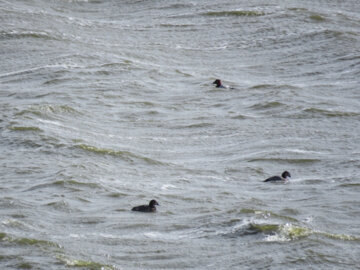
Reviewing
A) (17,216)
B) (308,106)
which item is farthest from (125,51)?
(17,216)

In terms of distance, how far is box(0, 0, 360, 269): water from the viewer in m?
13.8

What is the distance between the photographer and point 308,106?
84.1 ft

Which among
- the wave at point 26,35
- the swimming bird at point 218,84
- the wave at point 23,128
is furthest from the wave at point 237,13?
the wave at point 23,128

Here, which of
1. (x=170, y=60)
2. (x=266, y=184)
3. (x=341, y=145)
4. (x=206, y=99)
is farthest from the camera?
(x=170, y=60)

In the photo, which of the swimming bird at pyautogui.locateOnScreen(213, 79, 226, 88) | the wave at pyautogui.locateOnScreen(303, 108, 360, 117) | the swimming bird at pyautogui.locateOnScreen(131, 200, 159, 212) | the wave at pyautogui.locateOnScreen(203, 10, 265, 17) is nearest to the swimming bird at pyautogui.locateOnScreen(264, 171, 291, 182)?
the swimming bird at pyautogui.locateOnScreen(131, 200, 159, 212)

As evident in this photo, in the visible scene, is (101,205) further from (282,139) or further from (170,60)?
(170,60)

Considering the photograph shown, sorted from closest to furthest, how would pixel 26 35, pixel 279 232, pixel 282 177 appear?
pixel 279 232 < pixel 282 177 < pixel 26 35

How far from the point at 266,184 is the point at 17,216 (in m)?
5.56

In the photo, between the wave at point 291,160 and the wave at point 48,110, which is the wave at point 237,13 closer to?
the wave at point 48,110

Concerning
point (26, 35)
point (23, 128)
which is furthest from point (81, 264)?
point (26, 35)

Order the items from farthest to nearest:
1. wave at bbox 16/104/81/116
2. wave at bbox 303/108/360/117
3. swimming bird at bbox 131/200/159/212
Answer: wave at bbox 303/108/360/117
wave at bbox 16/104/81/116
swimming bird at bbox 131/200/159/212

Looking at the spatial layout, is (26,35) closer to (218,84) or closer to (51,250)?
(218,84)

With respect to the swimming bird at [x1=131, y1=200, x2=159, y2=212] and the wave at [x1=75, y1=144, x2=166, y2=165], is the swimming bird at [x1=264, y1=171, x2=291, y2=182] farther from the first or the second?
the swimming bird at [x1=131, y1=200, x2=159, y2=212]

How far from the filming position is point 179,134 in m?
23.1
